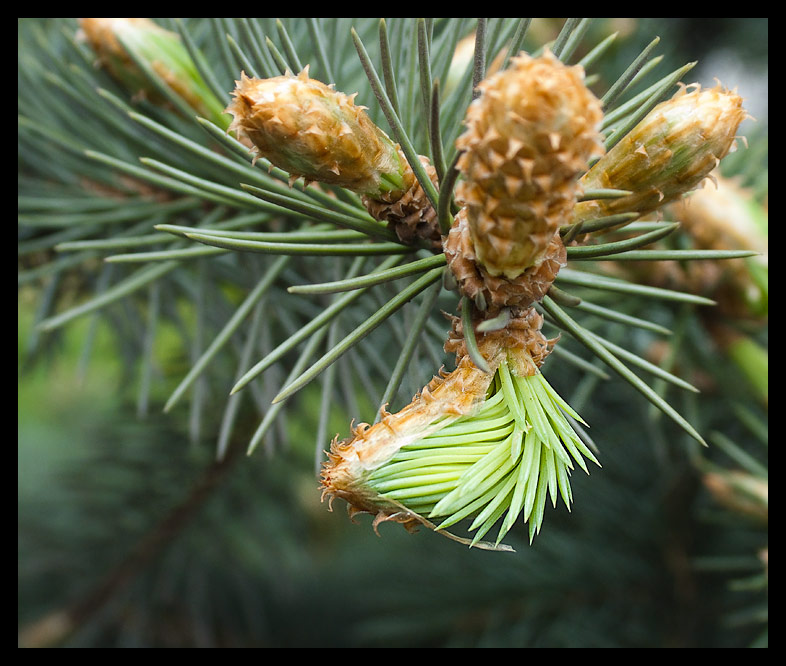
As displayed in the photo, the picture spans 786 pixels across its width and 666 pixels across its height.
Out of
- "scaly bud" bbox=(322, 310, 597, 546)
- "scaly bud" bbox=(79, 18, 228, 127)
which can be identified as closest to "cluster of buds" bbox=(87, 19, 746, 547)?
"scaly bud" bbox=(322, 310, 597, 546)

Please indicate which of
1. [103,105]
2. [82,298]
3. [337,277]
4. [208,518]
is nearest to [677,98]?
[337,277]

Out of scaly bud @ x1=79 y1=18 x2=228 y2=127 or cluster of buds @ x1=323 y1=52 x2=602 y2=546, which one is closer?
cluster of buds @ x1=323 y1=52 x2=602 y2=546

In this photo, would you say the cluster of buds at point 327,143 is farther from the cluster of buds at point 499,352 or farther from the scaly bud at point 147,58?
the scaly bud at point 147,58

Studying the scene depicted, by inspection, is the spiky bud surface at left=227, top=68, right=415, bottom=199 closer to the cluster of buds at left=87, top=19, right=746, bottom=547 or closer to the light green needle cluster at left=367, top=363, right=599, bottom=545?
the cluster of buds at left=87, top=19, right=746, bottom=547

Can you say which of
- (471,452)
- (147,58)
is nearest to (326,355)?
(471,452)

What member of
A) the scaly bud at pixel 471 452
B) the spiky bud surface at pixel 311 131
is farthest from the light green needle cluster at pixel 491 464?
the spiky bud surface at pixel 311 131

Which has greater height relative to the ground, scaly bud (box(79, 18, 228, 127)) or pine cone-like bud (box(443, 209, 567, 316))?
scaly bud (box(79, 18, 228, 127))

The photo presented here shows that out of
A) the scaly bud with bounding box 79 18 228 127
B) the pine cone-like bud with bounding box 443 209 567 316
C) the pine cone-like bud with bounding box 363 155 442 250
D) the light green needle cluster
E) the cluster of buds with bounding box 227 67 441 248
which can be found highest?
the scaly bud with bounding box 79 18 228 127
